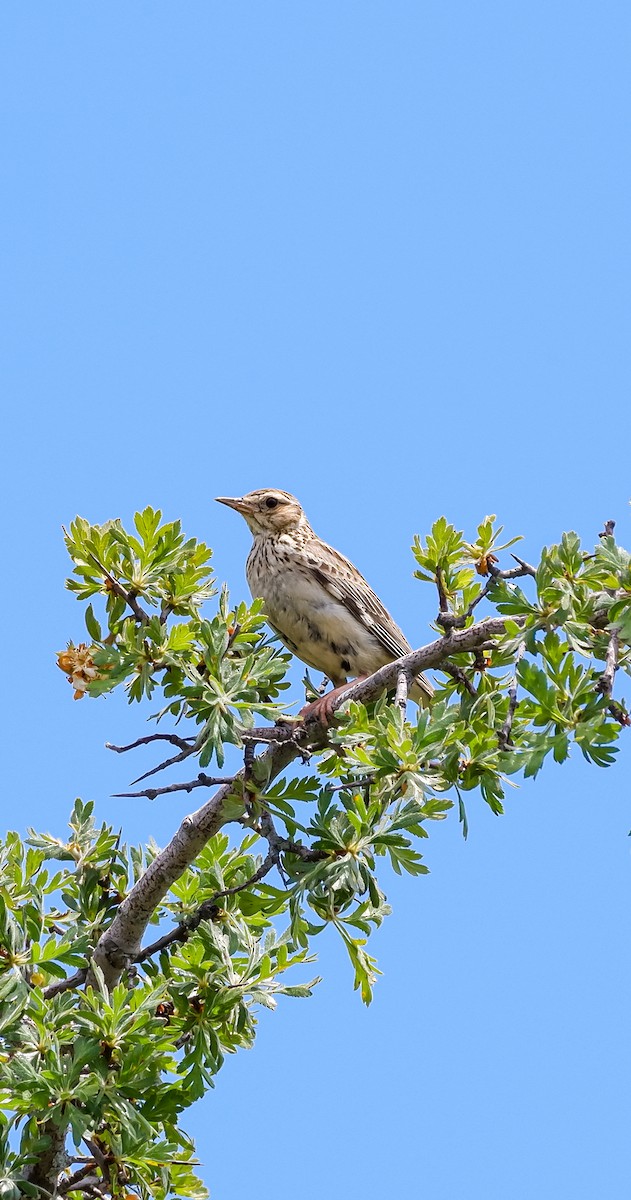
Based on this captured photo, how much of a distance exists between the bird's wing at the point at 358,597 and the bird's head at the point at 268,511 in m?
0.39

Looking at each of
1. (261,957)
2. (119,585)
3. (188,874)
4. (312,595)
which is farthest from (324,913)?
(312,595)

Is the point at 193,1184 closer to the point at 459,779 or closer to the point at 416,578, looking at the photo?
the point at 459,779

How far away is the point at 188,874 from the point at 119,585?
159 cm

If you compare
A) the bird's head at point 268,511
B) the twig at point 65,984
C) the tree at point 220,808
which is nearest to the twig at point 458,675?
the tree at point 220,808

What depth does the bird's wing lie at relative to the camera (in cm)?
873

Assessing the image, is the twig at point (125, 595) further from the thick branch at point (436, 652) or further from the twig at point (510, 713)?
the twig at point (510, 713)

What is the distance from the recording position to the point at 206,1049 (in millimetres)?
6316

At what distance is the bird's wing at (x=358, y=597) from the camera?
8727mm

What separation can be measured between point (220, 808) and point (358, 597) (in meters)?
2.65

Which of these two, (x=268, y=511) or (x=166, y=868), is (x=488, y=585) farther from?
(x=268, y=511)

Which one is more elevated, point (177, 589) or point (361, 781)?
point (177, 589)

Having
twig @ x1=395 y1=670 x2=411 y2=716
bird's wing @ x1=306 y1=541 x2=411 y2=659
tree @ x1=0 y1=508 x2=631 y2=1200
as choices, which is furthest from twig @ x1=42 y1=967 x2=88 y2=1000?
bird's wing @ x1=306 y1=541 x2=411 y2=659

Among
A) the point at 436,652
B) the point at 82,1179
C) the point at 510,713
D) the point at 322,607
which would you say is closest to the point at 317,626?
the point at 322,607

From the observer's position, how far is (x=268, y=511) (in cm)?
952
